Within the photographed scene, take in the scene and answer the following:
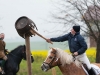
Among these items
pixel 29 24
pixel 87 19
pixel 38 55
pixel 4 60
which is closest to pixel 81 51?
pixel 29 24

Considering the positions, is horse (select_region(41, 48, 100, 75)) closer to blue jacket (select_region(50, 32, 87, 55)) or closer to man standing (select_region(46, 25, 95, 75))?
man standing (select_region(46, 25, 95, 75))

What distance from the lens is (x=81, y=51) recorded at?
36.9ft

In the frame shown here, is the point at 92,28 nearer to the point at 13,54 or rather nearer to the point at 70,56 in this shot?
the point at 13,54

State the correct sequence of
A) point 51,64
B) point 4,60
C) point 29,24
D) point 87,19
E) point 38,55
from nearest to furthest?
point 51,64 → point 29,24 → point 4,60 → point 87,19 → point 38,55

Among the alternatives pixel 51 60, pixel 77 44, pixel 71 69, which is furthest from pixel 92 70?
pixel 51 60

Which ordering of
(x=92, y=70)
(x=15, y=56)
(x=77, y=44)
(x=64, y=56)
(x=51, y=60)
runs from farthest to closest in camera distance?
(x=15, y=56) < (x=92, y=70) < (x=77, y=44) < (x=64, y=56) < (x=51, y=60)

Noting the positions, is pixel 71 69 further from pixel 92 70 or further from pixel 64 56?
pixel 92 70

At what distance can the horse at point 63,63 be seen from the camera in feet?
36.3

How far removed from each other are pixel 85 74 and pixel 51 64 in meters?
1.16

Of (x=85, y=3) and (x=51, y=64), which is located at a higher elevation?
(x=51, y=64)

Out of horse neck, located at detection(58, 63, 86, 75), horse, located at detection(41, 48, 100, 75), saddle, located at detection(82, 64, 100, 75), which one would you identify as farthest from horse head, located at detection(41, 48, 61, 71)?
saddle, located at detection(82, 64, 100, 75)

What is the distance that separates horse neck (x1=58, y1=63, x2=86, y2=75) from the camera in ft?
37.4

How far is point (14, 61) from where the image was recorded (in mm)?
16406

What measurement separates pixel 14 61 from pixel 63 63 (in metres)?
5.46
